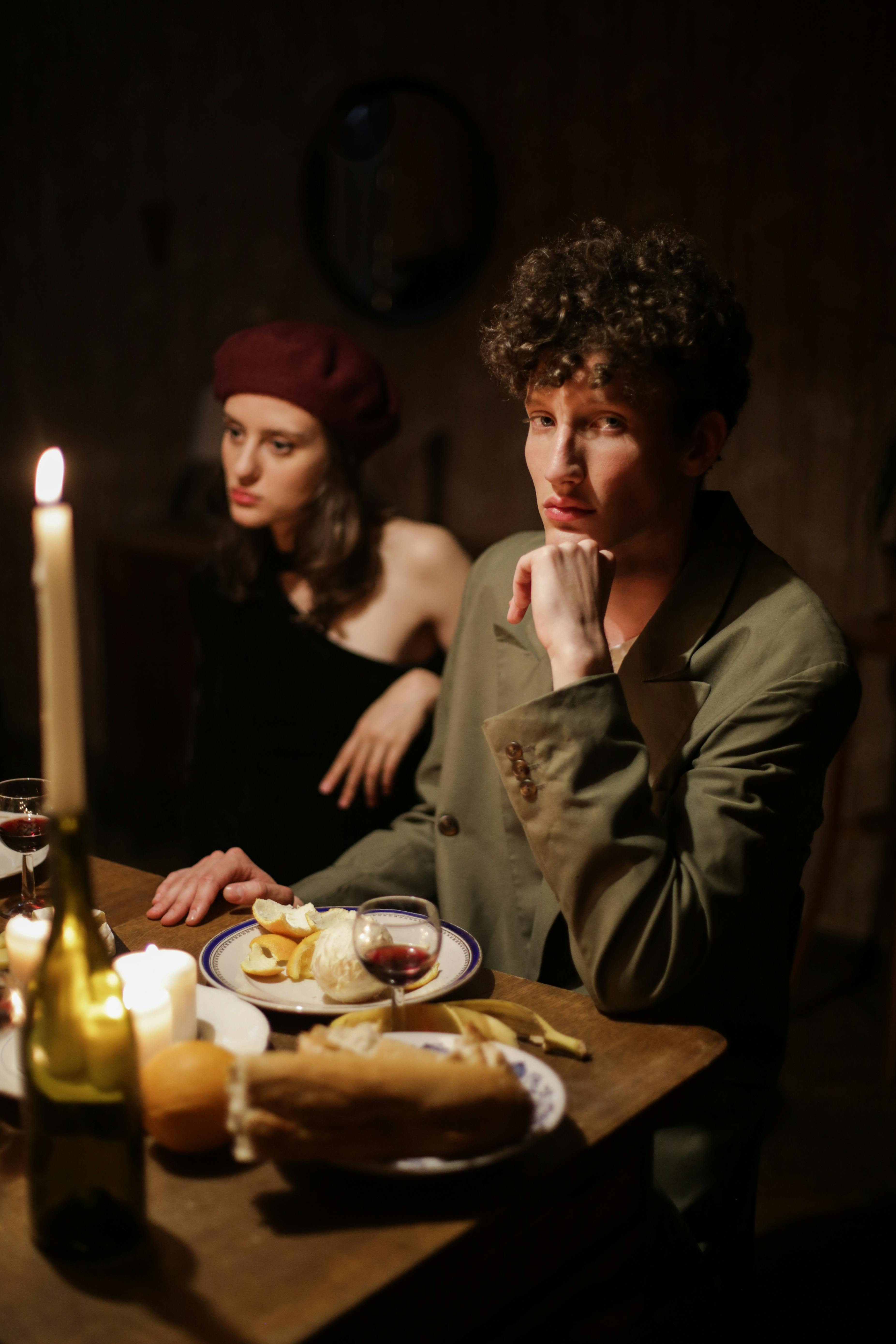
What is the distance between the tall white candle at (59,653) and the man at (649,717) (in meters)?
0.60

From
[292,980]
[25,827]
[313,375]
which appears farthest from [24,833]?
[313,375]

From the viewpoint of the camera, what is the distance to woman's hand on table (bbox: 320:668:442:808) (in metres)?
2.57

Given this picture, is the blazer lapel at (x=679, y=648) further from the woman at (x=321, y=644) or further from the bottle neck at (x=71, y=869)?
the woman at (x=321, y=644)

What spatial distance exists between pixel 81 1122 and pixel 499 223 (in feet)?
10.2

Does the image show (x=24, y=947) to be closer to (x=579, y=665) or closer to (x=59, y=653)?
(x=59, y=653)

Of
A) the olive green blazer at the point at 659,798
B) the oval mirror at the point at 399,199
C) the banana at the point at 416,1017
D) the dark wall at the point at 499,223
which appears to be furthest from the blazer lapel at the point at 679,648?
the oval mirror at the point at 399,199

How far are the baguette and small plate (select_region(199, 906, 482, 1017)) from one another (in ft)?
0.87

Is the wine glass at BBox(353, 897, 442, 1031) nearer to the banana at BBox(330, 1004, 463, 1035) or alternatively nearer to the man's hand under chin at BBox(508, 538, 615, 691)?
the banana at BBox(330, 1004, 463, 1035)

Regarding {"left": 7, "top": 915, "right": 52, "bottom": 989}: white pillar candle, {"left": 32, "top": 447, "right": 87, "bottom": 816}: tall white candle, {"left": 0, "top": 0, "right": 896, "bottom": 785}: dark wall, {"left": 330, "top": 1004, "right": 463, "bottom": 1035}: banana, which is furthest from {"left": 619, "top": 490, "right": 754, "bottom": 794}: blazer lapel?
{"left": 0, "top": 0, "right": 896, "bottom": 785}: dark wall

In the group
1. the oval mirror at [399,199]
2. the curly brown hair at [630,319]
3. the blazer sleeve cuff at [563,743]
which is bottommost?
the blazer sleeve cuff at [563,743]

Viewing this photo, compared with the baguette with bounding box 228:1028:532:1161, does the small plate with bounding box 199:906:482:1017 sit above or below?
below

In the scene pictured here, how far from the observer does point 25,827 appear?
133cm

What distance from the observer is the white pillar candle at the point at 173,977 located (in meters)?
1.01

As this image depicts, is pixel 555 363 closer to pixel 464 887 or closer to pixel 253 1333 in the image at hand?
pixel 464 887
